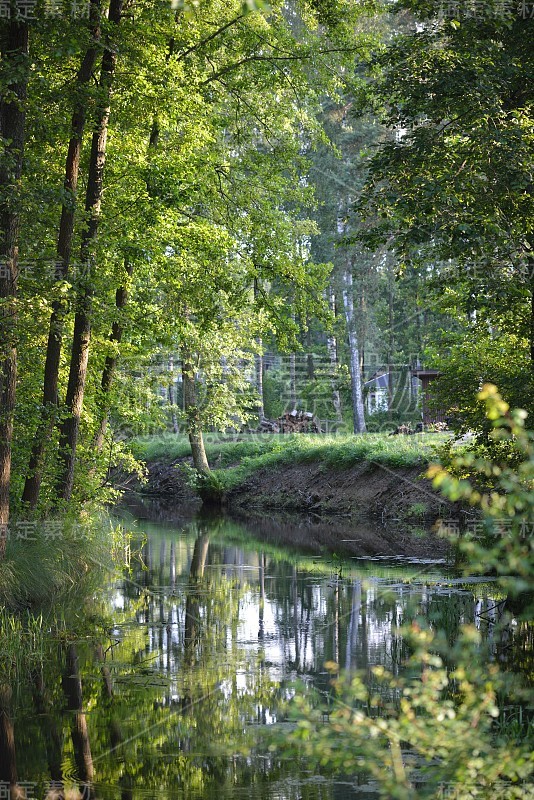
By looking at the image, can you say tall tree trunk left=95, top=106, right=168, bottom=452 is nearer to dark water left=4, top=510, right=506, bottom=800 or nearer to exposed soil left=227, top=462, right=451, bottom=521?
dark water left=4, top=510, right=506, bottom=800

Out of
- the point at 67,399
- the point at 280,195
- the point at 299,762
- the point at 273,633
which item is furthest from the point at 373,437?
the point at 299,762

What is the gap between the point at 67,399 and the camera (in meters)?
15.1

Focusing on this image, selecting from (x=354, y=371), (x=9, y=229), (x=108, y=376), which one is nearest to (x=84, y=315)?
(x=9, y=229)

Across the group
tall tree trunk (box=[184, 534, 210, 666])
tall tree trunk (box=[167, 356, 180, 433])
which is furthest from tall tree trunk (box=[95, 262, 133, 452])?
tall tree trunk (box=[167, 356, 180, 433])

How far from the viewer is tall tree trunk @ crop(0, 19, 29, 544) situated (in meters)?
10.6

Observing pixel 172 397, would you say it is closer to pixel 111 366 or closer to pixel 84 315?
pixel 111 366

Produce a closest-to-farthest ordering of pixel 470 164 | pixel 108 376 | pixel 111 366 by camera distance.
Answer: pixel 470 164
pixel 108 376
pixel 111 366

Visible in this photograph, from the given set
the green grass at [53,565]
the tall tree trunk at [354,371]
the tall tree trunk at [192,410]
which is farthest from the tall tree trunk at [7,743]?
the tall tree trunk at [354,371]

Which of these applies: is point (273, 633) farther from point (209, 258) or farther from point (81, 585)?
point (209, 258)

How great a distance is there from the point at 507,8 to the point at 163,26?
5566 millimetres

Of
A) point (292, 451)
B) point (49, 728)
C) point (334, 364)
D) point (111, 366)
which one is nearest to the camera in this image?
point (49, 728)

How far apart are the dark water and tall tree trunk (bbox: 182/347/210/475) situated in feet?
34.2

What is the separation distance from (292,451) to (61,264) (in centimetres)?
1953

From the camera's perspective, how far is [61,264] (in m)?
13.0
